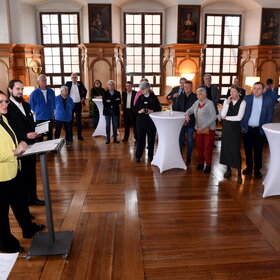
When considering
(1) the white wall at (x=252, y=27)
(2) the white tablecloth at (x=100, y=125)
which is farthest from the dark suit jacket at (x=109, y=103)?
(1) the white wall at (x=252, y=27)

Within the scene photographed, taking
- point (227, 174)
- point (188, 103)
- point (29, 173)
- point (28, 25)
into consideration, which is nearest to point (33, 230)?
point (29, 173)

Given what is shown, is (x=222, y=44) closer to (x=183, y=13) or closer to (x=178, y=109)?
(x=183, y=13)

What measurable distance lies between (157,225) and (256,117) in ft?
7.52

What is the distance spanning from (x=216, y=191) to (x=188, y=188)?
0.38m

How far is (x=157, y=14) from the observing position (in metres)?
9.88

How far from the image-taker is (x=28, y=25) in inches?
368

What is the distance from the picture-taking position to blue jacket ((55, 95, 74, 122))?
254 inches

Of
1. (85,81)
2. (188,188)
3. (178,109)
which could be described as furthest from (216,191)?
(85,81)

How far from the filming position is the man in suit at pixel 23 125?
285 centimetres

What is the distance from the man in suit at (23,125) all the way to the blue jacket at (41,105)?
2.24 m

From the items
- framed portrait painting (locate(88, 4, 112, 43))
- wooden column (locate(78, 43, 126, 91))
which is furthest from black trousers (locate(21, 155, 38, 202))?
framed portrait painting (locate(88, 4, 112, 43))

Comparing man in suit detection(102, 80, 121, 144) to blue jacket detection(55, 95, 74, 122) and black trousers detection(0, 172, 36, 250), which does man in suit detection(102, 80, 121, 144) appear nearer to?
blue jacket detection(55, 95, 74, 122)

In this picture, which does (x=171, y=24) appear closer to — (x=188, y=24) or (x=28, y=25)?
(x=188, y=24)

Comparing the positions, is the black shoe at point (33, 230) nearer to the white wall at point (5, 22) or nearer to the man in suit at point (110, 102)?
the man in suit at point (110, 102)
